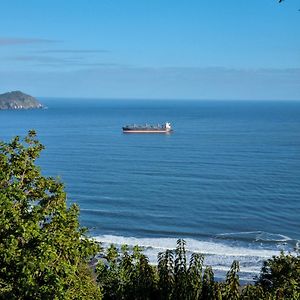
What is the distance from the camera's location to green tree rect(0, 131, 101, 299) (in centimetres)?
1235

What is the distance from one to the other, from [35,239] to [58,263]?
32.0 inches

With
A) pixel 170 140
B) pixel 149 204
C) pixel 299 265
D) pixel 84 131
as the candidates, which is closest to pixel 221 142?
pixel 170 140

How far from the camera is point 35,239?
513 inches

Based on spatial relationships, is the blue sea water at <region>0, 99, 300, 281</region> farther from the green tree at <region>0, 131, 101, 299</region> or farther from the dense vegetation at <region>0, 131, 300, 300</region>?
the green tree at <region>0, 131, 101, 299</region>

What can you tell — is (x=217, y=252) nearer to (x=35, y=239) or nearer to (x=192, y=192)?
(x=192, y=192)

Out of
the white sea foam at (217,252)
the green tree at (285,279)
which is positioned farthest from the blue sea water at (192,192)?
the green tree at (285,279)

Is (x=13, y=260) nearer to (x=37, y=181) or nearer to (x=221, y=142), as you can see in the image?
(x=37, y=181)

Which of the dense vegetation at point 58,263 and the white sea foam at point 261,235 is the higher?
the dense vegetation at point 58,263

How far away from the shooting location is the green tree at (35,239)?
40.5 feet

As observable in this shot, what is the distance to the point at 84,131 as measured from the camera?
149 metres

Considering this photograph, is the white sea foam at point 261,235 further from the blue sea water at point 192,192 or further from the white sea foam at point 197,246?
the white sea foam at point 197,246

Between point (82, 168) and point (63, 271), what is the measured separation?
73023 mm

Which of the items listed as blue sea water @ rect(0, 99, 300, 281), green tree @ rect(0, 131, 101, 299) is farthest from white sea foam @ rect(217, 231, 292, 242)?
green tree @ rect(0, 131, 101, 299)

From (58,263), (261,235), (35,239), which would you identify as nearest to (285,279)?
(58,263)
